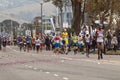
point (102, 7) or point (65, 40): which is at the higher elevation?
point (102, 7)

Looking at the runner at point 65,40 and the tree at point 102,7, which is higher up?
the tree at point 102,7

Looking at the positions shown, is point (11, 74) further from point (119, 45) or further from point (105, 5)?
point (105, 5)

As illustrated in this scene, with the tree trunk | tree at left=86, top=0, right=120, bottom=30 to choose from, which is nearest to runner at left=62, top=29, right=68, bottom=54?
tree at left=86, top=0, right=120, bottom=30

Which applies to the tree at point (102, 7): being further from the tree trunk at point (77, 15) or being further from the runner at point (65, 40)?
the runner at point (65, 40)

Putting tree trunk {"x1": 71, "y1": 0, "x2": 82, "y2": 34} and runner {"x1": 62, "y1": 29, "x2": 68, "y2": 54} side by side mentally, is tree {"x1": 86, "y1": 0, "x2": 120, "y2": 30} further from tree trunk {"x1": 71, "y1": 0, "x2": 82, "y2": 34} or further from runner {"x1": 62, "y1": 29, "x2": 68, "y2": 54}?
runner {"x1": 62, "y1": 29, "x2": 68, "y2": 54}

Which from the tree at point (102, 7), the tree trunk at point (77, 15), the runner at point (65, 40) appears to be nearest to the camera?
the runner at point (65, 40)

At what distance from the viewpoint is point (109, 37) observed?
149 ft

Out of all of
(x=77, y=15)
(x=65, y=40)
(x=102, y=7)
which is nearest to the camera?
(x=65, y=40)

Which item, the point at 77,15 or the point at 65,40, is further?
the point at 77,15

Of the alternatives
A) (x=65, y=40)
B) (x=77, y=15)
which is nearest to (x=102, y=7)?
(x=77, y=15)

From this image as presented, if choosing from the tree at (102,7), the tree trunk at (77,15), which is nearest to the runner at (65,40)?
the tree at (102,7)

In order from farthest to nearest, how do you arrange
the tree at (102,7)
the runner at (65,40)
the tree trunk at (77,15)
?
the tree trunk at (77,15) < the tree at (102,7) < the runner at (65,40)

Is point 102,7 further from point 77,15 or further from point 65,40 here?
point 65,40

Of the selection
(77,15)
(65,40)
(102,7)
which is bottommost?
(65,40)
